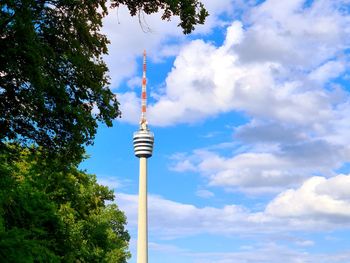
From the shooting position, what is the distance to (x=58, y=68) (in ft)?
63.4

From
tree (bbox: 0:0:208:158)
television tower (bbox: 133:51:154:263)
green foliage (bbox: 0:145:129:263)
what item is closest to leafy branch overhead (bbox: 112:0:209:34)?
tree (bbox: 0:0:208:158)

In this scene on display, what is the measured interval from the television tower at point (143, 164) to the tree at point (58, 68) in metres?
105

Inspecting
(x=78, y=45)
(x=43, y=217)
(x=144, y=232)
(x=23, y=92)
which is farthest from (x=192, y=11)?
(x=144, y=232)

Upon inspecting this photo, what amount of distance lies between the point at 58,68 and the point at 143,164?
388 feet

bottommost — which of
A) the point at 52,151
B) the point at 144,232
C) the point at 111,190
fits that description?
the point at 52,151

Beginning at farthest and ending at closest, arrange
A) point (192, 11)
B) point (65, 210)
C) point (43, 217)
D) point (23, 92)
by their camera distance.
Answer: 1. point (65, 210)
2. point (43, 217)
3. point (23, 92)
4. point (192, 11)

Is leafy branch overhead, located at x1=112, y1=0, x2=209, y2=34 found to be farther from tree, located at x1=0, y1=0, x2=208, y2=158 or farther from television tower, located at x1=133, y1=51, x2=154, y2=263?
television tower, located at x1=133, y1=51, x2=154, y2=263

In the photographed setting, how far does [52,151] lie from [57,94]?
3026 mm

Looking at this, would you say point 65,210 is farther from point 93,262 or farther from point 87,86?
point 87,86

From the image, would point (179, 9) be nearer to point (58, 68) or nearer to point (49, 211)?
point (58, 68)

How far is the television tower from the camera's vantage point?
12500cm

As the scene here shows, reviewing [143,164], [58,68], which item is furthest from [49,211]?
[143,164]

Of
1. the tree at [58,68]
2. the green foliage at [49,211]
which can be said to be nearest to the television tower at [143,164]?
the green foliage at [49,211]

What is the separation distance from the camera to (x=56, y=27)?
19172 millimetres
